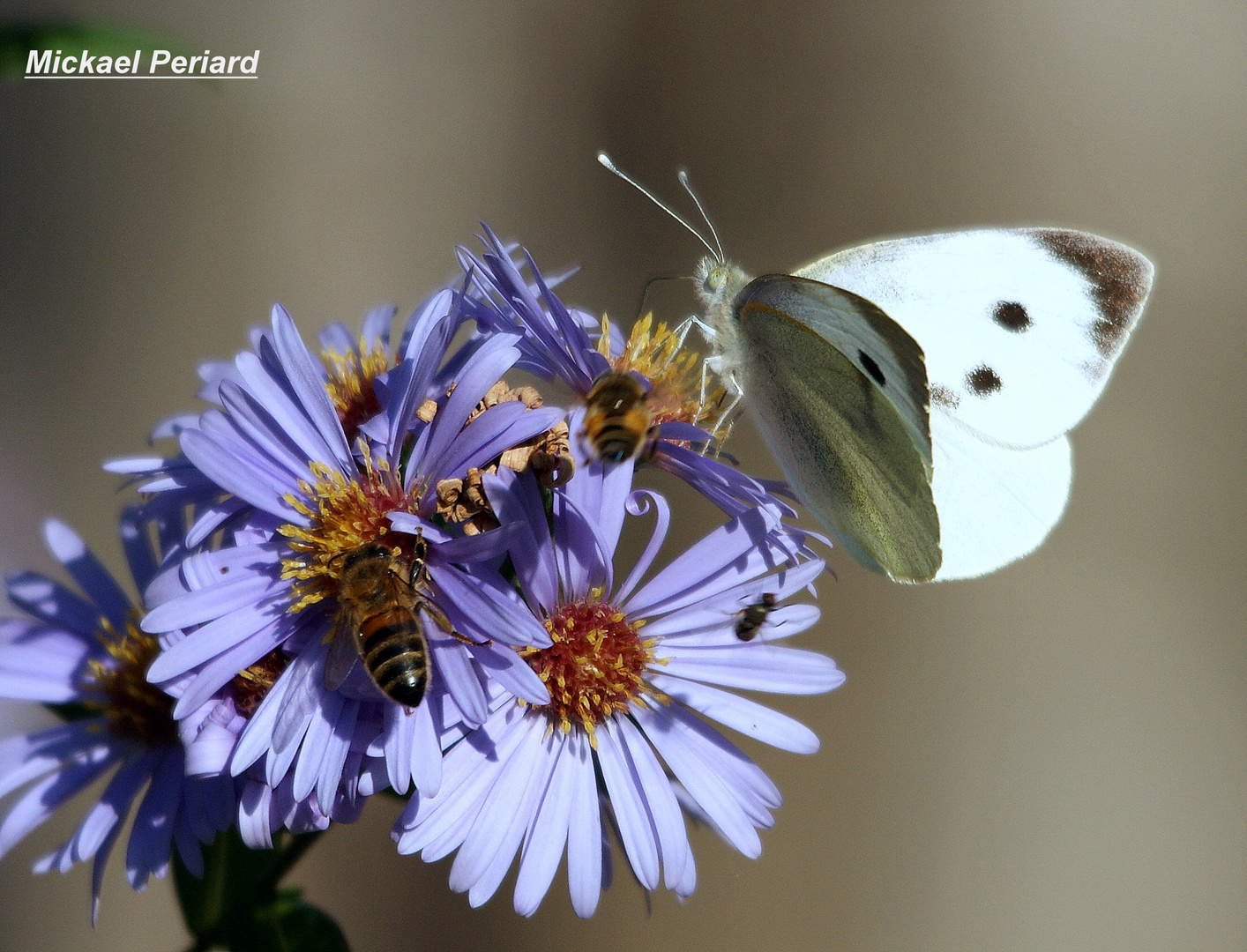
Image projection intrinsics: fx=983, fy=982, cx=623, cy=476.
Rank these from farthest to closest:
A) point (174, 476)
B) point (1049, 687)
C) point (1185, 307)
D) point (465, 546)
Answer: point (1185, 307)
point (1049, 687)
point (174, 476)
point (465, 546)

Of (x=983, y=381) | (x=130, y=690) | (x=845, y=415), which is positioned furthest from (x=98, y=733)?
(x=983, y=381)

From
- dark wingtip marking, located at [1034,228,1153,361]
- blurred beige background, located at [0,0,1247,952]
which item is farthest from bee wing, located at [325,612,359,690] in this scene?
blurred beige background, located at [0,0,1247,952]

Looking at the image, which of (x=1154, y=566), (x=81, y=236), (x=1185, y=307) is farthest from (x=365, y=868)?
(x=1185, y=307)

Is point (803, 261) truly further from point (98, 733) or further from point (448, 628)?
point (98, 733)

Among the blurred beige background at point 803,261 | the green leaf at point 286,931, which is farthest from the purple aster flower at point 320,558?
the blurred beige background at point 803,261

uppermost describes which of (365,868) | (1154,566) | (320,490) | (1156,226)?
(1156,226)

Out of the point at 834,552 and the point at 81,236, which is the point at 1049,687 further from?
the point at 81,236

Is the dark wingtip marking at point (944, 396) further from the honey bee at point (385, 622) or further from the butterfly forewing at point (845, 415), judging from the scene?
the honey bee at point (385, 622)
